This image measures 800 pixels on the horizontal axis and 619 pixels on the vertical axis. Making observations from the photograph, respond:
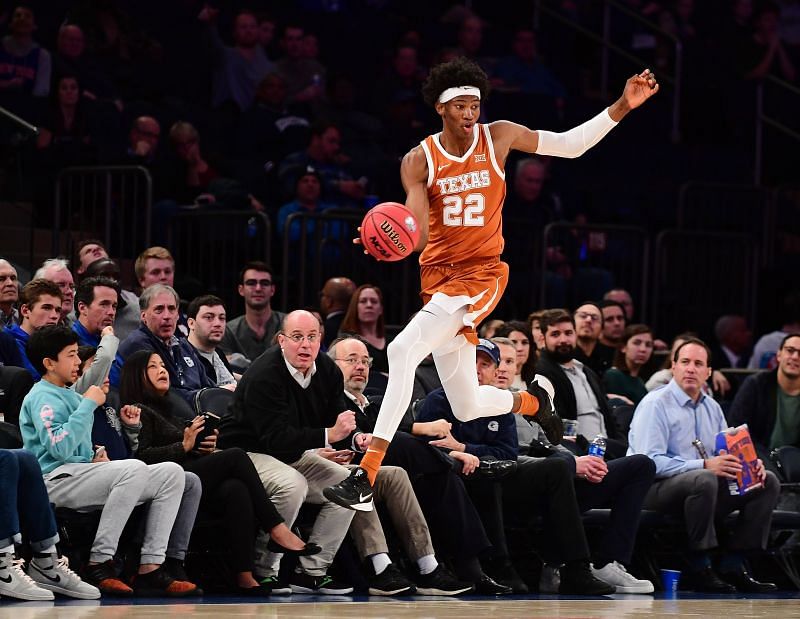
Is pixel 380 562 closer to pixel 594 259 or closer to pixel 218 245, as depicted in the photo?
pixel 218 245

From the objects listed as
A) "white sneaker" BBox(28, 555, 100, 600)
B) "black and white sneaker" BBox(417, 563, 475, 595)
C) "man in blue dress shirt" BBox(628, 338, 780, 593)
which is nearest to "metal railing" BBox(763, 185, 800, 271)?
"man in blue dress shirt" BBox(628, 338, 780, 593)

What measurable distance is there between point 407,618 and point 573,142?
2.44 m

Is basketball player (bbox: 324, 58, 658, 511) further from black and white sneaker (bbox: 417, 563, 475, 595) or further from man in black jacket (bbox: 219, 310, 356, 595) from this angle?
black and white sneaker (bbox: 417, 563, 475, 595)

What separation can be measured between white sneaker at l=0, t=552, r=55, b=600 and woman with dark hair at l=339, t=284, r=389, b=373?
11.2 feet

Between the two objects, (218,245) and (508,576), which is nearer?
(508,576)

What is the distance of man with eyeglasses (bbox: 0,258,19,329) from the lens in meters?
8.88

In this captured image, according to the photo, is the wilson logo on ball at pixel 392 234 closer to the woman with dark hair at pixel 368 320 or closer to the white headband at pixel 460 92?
the white headband at pixel 460 92

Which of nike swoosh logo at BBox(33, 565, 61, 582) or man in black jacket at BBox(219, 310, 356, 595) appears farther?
man in black jacket at BBox(219, 310, 356, 595)

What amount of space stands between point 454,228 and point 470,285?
28 cm

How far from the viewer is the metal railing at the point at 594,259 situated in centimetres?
1259

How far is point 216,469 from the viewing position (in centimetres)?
797

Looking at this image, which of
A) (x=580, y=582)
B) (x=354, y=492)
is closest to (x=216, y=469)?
(x=354, y=492)

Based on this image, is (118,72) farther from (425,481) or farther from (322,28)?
(425,481)

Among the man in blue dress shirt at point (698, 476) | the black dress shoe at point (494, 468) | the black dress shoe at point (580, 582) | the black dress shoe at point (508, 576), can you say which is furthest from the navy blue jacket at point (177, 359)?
the man in blue dress shirt at point (698, 476)
